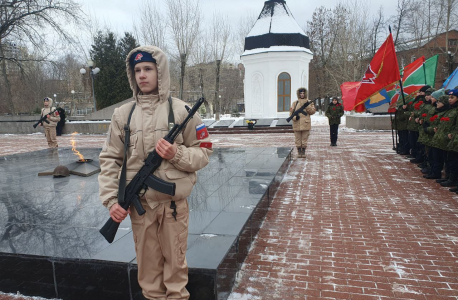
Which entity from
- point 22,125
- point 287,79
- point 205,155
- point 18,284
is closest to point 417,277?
point 205,155

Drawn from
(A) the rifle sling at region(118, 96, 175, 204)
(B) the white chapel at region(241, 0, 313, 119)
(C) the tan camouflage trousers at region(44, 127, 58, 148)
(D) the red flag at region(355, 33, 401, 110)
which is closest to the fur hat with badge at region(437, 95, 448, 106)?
(D) the red flag at region(355, 33, 401, 110)

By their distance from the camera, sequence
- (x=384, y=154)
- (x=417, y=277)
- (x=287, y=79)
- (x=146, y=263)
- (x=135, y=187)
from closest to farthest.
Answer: (x=135, y=187)
(x=146, y=263)
(x=417, y=277)
(x=384, y=154)
(x=287, y=79)

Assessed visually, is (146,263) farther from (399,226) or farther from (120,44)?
(120,44)

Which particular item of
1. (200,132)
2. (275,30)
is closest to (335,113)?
(200,132)

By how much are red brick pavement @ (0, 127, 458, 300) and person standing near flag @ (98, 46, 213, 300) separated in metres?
0.99

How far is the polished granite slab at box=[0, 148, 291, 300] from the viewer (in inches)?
111

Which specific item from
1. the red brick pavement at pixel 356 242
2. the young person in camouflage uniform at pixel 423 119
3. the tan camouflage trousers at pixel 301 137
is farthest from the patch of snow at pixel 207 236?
the tan camouflage trousers at pixel 301 137

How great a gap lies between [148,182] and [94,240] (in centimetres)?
170

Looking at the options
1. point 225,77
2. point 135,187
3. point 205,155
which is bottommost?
point 135,187

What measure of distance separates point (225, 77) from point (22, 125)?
110 feet

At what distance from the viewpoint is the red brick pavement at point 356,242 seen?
3084mm

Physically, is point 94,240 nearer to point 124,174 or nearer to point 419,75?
point 124,174

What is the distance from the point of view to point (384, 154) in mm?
10359

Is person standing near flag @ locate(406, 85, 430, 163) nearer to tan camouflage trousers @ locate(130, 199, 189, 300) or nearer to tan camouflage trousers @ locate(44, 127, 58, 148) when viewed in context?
tan camouflage trousers @ locate(130, 199, 189, 300)
